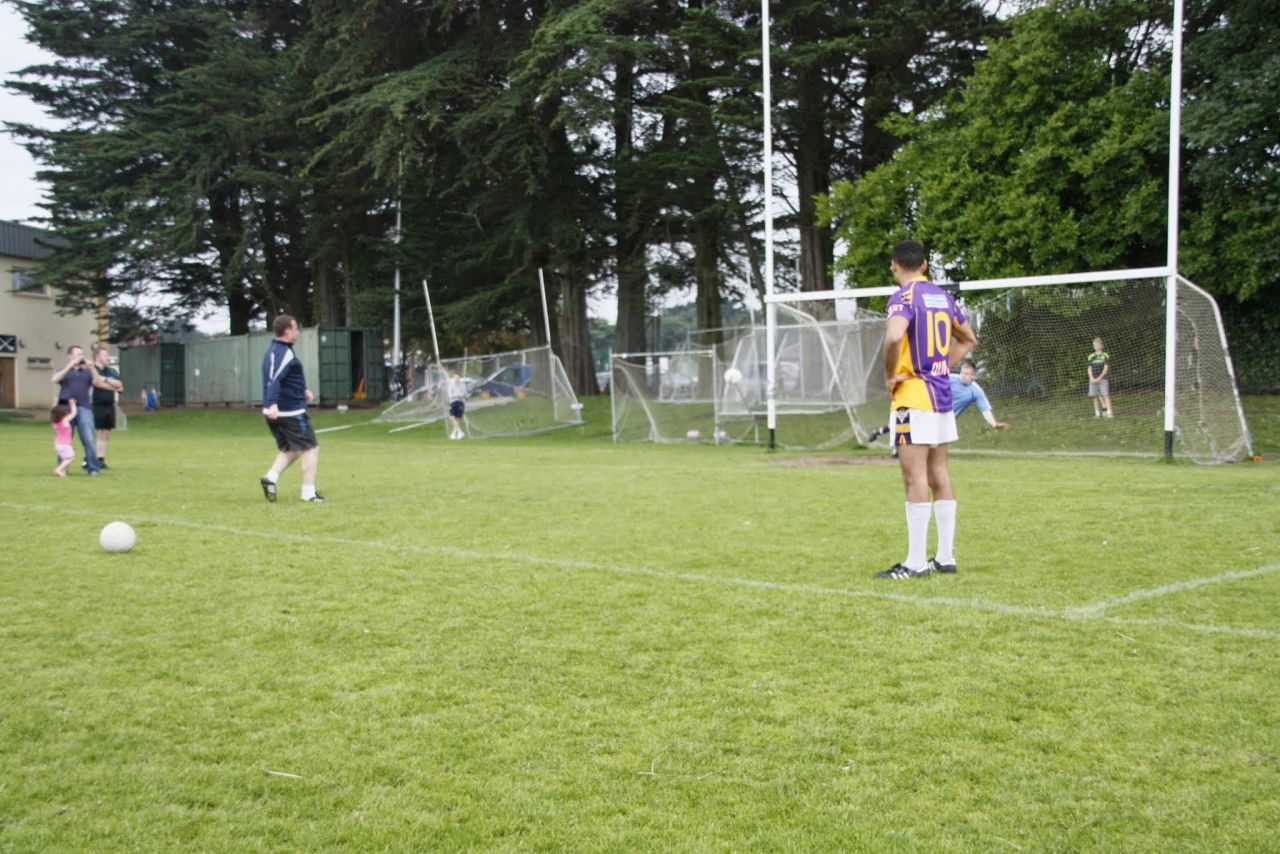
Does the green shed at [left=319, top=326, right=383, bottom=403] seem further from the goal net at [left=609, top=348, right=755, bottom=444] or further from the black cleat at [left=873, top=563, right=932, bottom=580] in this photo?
the black cleat at [left=873, top=563, right=932, bottom=580]

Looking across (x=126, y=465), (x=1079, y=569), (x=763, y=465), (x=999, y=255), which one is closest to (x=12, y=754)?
(x=1079, y=569)

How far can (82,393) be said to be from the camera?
1561 centimetres

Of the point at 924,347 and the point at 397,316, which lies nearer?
the point at 924,347

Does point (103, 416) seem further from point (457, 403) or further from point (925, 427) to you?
point (925, 427)

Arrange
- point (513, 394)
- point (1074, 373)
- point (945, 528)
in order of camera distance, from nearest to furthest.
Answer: point (945, 528), point (1074, 373), point (513, 394)

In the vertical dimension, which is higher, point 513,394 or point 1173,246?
point 1173,246

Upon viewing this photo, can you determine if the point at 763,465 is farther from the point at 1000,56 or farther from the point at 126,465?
the point at 1000,56

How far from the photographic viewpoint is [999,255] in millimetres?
23688

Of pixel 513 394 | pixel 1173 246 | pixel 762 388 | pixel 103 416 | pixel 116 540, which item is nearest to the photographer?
pixel 116 540

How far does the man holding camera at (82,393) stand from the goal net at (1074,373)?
39.0 ft

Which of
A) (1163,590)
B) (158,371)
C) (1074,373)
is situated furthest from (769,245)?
(158,371)

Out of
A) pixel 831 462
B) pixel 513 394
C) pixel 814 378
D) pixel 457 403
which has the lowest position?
pixel 831 462

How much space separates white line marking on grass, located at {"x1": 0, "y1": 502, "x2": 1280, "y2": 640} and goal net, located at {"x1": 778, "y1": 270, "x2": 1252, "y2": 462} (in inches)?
418

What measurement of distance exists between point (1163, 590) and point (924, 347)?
6.63ft
